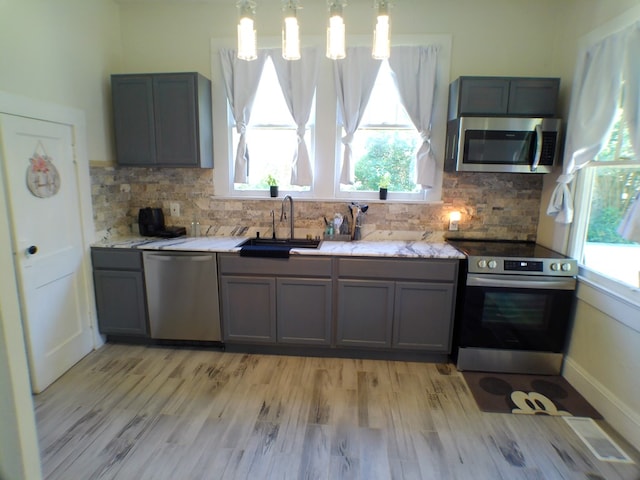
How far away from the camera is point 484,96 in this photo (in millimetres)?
2826

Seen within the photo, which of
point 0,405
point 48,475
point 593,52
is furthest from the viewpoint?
point 593,52

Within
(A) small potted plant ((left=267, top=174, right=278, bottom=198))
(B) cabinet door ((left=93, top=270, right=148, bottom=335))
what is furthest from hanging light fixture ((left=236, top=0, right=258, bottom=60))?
(B) cabinet door ((left=93, top=270, right=148, bottom=335))

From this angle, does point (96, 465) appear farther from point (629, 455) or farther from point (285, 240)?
point (629, 455)

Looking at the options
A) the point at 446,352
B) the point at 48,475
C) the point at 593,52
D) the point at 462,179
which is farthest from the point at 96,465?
the point at 593,52

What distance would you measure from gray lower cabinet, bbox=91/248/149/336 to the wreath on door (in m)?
0.63

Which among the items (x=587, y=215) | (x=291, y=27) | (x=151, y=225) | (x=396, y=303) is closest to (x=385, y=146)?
(x=396, y=303)

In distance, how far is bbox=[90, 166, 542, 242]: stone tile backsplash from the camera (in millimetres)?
3244

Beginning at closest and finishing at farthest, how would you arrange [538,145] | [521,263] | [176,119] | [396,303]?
[521,263] < [538,145] < [396,303] < [176,119]

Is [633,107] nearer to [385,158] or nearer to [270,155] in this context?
[385,158]

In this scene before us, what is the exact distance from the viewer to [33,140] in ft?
8.07

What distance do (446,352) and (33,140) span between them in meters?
3.47

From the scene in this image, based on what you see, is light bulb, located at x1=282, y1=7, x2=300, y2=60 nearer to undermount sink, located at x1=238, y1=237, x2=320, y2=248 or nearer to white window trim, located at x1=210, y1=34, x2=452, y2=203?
white window trim, located at x1=210, y1=34, x2=452, y2=203

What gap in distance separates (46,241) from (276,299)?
175 cm

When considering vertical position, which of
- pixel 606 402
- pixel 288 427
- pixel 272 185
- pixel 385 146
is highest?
pixel 385 146
